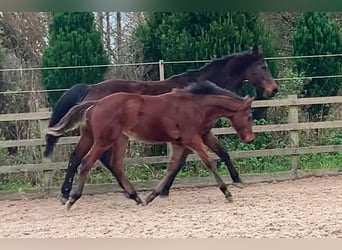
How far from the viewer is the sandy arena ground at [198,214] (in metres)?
2.54

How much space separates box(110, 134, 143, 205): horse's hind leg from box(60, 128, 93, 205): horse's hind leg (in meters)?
0.16

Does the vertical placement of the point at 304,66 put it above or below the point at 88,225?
above

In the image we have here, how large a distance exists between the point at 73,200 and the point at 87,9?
276cm

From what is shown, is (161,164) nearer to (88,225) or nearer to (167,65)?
(167,65)

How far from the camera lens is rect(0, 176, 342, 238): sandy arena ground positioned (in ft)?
8.35

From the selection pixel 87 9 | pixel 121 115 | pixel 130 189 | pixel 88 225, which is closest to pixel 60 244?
pixel 87 9

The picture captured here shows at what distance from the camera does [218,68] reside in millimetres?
3389

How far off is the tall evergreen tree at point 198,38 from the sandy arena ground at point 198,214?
2.46 ft

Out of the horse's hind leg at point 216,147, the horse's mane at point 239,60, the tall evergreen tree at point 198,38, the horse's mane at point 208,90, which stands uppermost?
the tall evergreen tree at point 198,38

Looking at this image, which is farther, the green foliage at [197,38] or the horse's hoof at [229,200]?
the green foliage at [197,38]

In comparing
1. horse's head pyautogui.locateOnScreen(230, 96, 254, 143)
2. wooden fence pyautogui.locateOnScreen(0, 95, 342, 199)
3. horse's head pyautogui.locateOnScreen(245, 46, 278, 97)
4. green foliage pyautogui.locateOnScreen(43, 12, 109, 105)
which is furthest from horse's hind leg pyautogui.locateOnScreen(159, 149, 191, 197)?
green foliage pyautogui.locateOnScreen(43, 12, 109, 105)

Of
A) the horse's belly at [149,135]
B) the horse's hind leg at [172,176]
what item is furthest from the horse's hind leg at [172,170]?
the horse's belly at [149,135]

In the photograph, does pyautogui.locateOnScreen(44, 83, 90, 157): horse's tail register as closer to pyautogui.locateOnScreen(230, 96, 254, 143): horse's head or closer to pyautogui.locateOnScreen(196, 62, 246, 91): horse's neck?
pyautogui.locateOnScreen(196, 62, 246, 91): horse's neck

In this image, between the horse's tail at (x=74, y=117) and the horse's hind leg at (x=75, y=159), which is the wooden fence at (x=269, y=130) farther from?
the horse's tail at (x=74, y=117)
